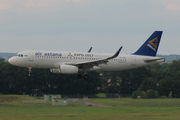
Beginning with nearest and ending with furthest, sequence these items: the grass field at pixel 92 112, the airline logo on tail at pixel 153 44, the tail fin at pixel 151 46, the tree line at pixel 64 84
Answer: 1. the grass field at pixel 92 112
2. the tail fin at pixel 151 46
3. the airline logo on tail at pixel 153 44
4. the tree line at pixel 64 84

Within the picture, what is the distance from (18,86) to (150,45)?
7396 cm

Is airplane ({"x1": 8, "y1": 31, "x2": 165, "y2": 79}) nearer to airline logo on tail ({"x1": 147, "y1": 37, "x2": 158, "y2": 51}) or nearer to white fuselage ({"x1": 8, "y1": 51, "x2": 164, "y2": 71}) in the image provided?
white fuselage ({"x1": 8, "y1": 51, "x2": 164, "y2": 71})

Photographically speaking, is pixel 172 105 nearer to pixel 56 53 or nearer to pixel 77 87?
pixel 56 53

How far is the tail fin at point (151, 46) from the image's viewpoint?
75.3 meters

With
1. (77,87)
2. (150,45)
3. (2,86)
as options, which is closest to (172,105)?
(150,45)

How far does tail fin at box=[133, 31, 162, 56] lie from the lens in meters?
75.3

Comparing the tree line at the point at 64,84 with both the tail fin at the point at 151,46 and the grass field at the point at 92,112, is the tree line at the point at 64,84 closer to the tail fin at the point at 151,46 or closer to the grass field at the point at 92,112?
the grass field at the point at 92,112

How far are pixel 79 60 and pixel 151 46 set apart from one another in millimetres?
18420

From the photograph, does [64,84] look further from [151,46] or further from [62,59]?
[62,59]

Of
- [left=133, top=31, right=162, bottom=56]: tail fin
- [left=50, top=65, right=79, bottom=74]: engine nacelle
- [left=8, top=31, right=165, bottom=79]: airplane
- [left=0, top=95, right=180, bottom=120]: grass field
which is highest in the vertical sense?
[left=133, top=31, right=162, bottom=56]: tail fin

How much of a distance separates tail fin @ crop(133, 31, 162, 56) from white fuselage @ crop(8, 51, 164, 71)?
9.88ft

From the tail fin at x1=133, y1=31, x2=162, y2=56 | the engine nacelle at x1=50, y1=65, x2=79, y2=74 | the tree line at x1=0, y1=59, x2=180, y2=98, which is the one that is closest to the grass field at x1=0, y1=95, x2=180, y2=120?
the engine nacelle at x1=50, y1=65, x2=79, y2=74

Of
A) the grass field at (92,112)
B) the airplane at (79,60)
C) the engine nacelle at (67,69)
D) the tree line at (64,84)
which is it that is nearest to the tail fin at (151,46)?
the airplane at (79,60)

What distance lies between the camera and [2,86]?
133m
